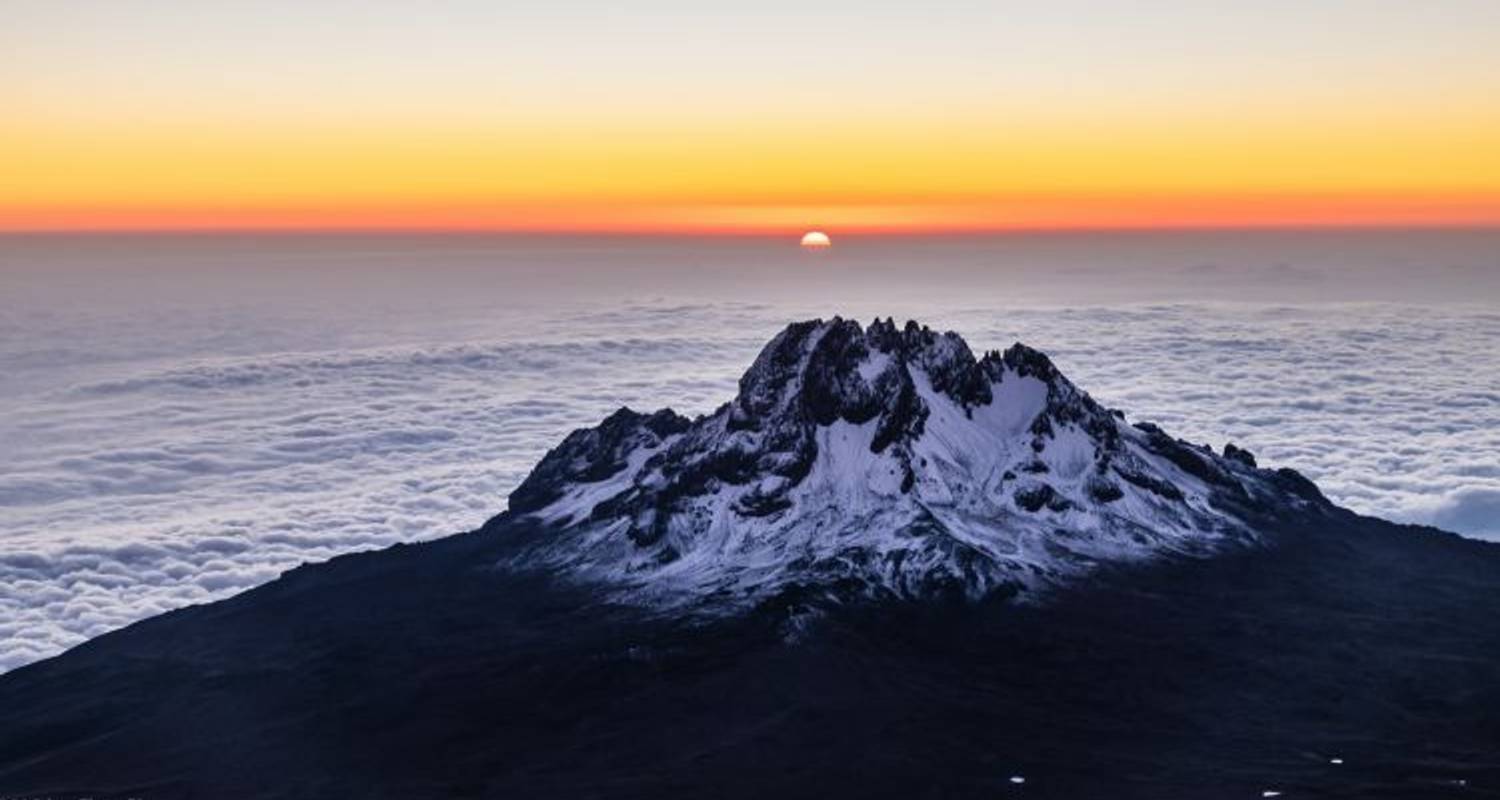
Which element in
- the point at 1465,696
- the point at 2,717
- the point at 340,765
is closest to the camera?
the point at 340,765

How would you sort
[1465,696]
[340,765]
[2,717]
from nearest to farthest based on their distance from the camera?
1. [340,765]
2. [1465,696]
3. [2,717]

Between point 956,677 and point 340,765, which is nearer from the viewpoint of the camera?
point 340,765

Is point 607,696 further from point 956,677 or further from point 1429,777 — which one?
point 1429,777

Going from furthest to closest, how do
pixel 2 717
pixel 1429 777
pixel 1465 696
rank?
pixel 2 717 → pixel 1465 696 → pixel 1429 777

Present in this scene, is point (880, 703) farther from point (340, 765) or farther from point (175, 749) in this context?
point (175, 749)

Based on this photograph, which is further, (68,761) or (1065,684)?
(1065,684)

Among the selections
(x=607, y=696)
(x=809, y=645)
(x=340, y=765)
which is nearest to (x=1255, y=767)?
(x=809, y=645)

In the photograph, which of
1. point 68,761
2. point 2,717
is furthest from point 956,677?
point 2,717

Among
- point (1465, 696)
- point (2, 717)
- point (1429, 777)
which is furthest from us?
point (2, 717)
